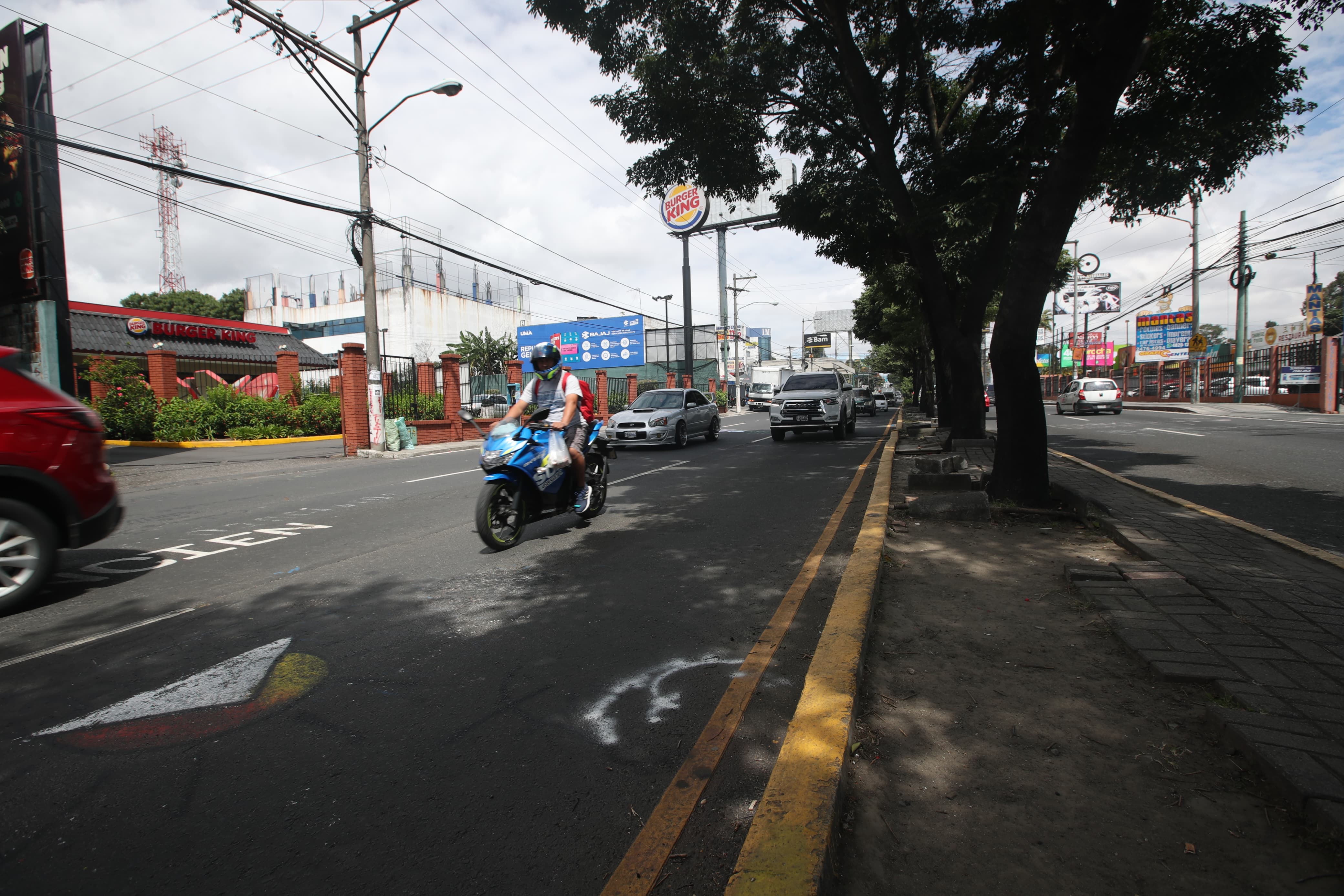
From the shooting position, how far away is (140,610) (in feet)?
14.8

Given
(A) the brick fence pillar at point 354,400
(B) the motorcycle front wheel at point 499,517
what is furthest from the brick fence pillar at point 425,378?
(B) the motorcycle front wheel at point 499,517

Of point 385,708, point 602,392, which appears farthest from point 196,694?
point 602,392

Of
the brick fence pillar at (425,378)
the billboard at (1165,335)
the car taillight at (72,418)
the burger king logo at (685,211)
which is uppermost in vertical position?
the burger king logo at (685,211)

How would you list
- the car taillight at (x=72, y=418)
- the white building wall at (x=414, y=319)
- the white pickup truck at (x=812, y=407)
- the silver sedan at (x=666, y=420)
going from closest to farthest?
the car taillight at (x=72, y=418) → the silver sedan at (x=666, y=420) → the white pickup truck at (x=812, y=407) → the white building wall at (x=414, y=319)

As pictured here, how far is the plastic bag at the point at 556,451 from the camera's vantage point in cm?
648

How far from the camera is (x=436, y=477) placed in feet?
39.3

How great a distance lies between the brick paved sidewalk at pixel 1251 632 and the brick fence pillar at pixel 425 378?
20.5 metres

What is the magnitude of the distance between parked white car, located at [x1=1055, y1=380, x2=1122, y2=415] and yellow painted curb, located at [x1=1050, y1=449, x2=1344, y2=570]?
22.4 m

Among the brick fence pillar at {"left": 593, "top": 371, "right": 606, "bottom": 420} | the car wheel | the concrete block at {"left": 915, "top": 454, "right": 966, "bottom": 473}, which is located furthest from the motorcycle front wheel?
the brick fence pillar at {"left": 593, "top": 371, "right": 606, "bottom": 420}

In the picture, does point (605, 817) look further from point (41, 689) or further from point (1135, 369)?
point (1135, 369)

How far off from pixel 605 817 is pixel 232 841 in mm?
1137

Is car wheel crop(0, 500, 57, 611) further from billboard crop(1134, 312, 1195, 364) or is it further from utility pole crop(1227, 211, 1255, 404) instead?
billboard crop(1134, 312, 1195, 364)

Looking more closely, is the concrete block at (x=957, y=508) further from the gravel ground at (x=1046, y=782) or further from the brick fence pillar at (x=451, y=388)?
the brick fence pillar at (x=451, y=388)

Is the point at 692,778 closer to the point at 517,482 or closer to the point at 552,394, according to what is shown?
the point at 517,482
